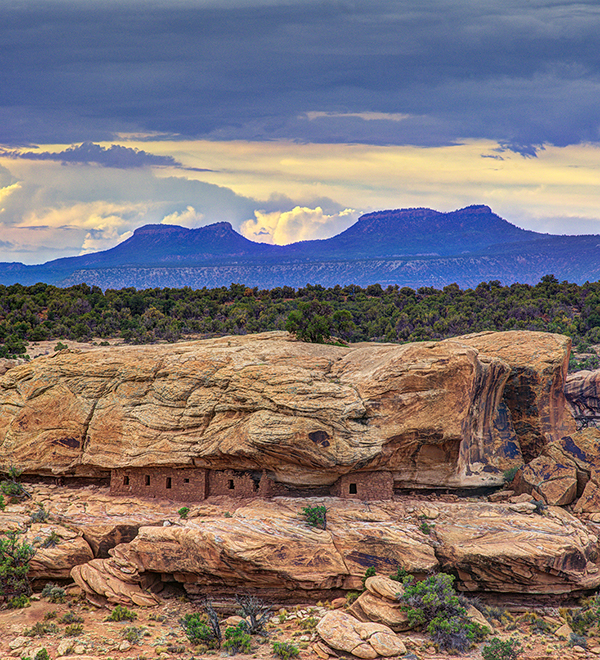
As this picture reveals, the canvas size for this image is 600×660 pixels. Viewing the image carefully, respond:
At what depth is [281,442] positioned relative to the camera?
2694 cm

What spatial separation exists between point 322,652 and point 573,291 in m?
67.8

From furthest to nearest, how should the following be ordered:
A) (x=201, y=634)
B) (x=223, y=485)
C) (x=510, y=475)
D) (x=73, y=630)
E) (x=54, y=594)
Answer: (x=510, y=475) < (x=223, y=485) < (x=54, y=594) < (x=73, y=630) < (x=201, y=634)

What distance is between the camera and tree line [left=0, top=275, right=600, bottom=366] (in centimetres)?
5978

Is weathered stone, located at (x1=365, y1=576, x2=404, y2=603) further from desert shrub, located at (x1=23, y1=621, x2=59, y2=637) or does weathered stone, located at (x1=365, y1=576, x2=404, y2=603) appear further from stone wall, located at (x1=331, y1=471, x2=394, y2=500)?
desert shrub, located at (x1=23, y1=621, x2=59, y2=637)

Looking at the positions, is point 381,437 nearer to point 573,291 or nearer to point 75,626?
point 75,626

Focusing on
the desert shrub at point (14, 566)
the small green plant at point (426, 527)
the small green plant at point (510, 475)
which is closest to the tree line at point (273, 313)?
the small green plant at point (510, 475)

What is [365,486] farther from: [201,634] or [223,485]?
[201,634]

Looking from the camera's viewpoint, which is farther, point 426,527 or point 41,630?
point 426,527

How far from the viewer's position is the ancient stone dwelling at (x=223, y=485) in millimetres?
28031

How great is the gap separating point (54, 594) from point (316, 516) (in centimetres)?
1087

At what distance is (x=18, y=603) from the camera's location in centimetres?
2425

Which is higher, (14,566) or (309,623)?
(14,566)

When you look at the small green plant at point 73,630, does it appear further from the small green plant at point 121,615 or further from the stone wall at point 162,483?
the stone wall at point 162,483

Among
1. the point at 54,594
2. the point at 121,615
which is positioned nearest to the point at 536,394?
the point at 121,615
